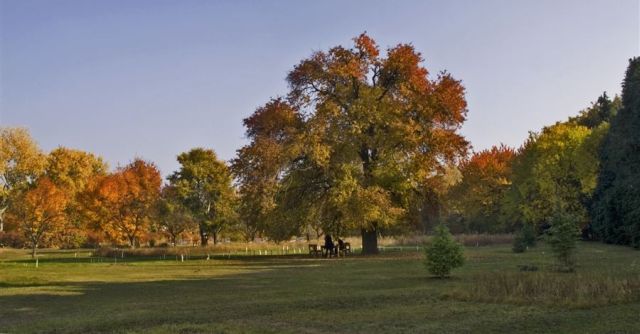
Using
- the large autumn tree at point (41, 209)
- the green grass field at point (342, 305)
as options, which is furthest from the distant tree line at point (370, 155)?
the large autumn tree at point (41, 209)

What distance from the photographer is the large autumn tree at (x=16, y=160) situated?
7194 centimetres

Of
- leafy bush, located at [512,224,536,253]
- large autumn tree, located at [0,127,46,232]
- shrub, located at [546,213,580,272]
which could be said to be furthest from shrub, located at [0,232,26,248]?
shrub, located at [546,213,580,272]

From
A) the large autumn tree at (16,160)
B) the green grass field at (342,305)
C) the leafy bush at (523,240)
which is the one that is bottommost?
the green grass field at (342,305)

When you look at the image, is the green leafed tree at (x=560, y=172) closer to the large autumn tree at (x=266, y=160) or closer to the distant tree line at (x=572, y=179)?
the distant tree line at (x=572, y=179)

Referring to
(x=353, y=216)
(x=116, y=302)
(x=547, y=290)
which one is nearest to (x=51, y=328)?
(x=116, y=302)

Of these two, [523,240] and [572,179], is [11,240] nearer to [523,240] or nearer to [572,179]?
[523,240]

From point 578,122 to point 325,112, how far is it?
1662 inches

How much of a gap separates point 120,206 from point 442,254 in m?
45.8

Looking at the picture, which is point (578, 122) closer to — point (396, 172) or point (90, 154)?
point (396, 172)

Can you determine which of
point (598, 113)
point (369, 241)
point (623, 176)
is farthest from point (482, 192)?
point (369, 241)

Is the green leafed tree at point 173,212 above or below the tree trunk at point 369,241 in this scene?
→ above

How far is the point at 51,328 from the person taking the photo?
13.5m

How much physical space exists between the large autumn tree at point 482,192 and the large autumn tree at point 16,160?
173 feet

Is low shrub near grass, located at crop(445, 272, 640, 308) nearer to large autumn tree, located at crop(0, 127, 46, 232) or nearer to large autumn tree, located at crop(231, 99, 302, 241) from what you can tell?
large autumn tree, located at crop(231, 99, 302, 241)
